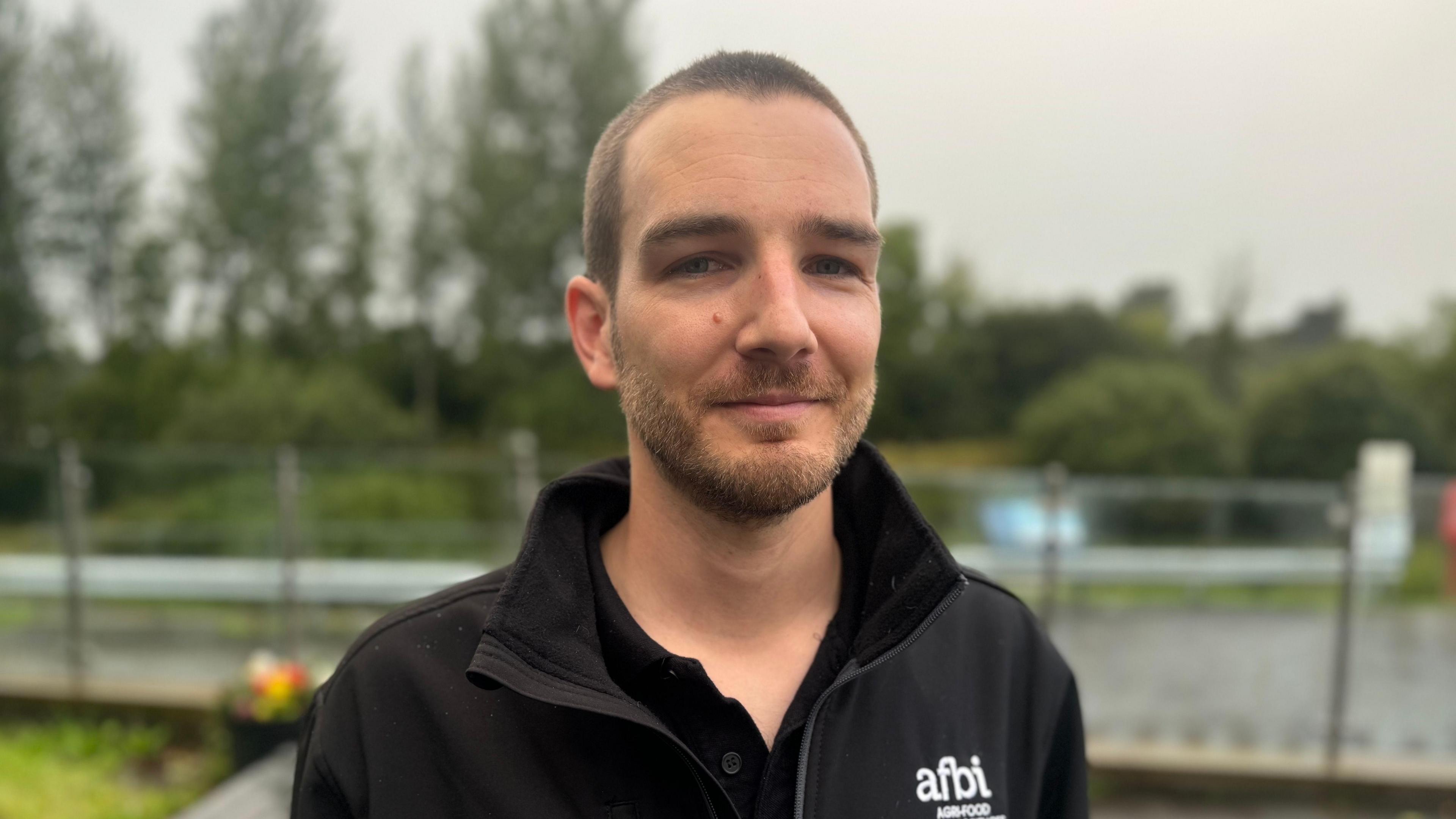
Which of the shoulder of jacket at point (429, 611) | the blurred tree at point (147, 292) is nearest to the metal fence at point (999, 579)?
the shoulder of jacket at point (429, 611)

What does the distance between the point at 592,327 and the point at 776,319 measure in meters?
0.42

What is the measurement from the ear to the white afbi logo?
28.4 inches

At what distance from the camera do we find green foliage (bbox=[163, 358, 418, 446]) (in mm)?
15641


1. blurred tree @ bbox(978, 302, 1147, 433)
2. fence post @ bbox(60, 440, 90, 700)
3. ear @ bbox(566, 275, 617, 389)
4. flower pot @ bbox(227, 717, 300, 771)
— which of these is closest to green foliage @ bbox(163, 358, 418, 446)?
fence post @ bbox(60, 440, 90, 700)

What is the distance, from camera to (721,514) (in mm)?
1503

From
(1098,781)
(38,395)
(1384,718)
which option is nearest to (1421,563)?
(1384,718)

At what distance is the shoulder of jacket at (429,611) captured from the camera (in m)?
1.55

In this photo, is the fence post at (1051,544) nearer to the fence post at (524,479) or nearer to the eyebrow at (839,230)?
the fence post at (524,479)

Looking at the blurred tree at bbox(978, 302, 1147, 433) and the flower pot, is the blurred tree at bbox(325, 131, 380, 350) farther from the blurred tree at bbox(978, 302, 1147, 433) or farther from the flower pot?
the flower pot

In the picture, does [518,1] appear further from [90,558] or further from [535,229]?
[90,558]

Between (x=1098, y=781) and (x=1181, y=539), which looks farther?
(x=1181, y=539)

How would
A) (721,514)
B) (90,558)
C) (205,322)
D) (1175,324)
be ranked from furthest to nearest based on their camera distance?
(205,322), (1175,324), (90,558), (721,514)

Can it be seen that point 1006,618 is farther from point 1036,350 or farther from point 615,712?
point 1036,350

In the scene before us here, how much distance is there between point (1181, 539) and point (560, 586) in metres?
5.66
